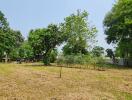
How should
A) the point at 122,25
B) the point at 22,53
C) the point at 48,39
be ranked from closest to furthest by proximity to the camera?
the point at 122,25, the point at 48,39, the point at 22,53

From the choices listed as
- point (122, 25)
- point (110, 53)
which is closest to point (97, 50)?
point (110, 53)

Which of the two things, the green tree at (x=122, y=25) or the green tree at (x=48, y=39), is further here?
the green tree at (x=48, y=39)

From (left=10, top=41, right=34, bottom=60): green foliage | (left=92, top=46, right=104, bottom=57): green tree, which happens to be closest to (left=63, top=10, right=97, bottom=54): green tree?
(left=92, top=46, right=104, bottom=57): green tree

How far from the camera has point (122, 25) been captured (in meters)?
62.9

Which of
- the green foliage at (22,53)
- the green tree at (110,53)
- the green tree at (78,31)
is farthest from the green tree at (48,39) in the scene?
the green foliage at (22,53)

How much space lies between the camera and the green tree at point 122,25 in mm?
62469

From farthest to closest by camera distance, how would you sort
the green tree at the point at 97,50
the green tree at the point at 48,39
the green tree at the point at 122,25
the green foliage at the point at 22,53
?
the green foliage at the point at 22,53 < the green tree at the point at 97,50 < the green tree at the point at 48,39 < the green tree at the point at 122,25

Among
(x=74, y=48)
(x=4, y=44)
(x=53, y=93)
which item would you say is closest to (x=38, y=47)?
(x=74, y=48)

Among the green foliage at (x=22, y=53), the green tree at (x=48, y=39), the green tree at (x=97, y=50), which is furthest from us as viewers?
the green foliage at (x=22, y=53)

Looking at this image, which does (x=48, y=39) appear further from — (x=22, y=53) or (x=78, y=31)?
(x=22, y=53)

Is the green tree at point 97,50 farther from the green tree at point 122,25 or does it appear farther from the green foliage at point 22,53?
the green foliage at point 22,53

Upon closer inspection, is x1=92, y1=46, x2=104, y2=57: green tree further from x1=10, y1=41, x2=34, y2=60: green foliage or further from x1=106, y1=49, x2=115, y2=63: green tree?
x1=10, y1=41, x2=34, y2=60: green foliage

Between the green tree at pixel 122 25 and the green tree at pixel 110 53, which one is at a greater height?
the green tree at pixel 122 25

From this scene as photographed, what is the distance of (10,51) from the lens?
305 feet
